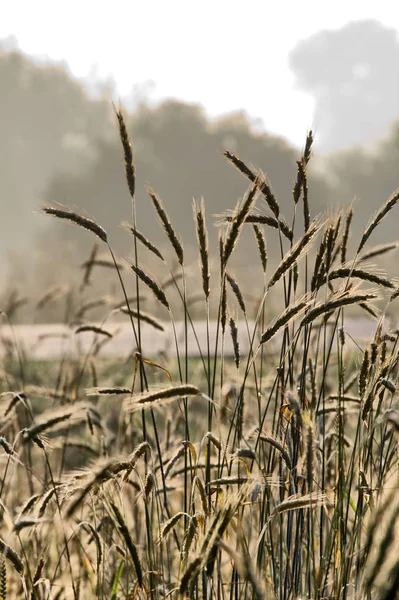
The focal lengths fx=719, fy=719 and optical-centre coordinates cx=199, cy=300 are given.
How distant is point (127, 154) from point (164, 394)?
2.79 feet

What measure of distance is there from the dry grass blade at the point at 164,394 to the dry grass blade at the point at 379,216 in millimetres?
734

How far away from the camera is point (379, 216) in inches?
80.5

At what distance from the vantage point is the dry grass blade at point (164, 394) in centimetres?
159

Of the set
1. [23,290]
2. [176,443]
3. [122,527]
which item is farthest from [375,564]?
[23,290]

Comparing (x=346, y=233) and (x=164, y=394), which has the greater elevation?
(x=346, y=233)

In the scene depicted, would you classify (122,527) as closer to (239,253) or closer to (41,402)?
(41,402)

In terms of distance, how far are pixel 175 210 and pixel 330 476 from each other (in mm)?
34386

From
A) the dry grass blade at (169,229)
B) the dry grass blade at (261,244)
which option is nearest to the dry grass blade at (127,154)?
the dry grass blade at (169,229)

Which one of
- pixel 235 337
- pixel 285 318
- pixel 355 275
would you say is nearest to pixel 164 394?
pixel 285 318

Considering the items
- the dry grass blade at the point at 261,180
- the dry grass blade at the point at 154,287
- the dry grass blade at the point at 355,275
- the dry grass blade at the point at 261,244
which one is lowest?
the dry grass blade at the point at 154,287

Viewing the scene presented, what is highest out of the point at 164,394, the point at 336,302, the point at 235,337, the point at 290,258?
the point at 290,258

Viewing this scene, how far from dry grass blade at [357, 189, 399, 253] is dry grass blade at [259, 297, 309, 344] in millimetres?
302

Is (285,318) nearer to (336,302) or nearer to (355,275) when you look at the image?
(336,302)

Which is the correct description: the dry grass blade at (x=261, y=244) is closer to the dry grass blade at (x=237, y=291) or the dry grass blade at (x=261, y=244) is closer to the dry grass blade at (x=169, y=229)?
the dry grass blade at (x=237, y=291)
